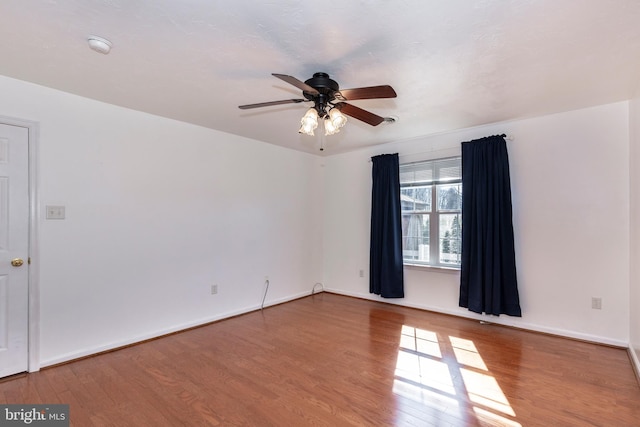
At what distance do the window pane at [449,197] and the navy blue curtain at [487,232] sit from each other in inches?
7.6

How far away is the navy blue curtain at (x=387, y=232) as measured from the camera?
4.66 m

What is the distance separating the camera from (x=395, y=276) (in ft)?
15.3

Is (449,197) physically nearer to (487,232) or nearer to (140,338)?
(487,232)

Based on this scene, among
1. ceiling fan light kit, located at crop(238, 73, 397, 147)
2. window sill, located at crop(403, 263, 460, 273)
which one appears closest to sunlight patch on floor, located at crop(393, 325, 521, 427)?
window sill, located at crop(403, 263, 460, 273)

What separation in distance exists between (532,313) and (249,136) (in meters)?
4.31

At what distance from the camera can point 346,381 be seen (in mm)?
2521

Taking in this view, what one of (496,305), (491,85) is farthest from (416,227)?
(491,85)

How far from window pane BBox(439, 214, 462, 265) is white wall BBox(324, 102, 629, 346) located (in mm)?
252

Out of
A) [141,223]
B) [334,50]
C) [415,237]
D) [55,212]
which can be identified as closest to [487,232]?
[415,237]

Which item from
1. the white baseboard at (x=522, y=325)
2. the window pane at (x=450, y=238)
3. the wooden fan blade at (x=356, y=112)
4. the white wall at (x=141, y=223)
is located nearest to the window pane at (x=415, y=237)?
the window pane at (x=450, y=238)

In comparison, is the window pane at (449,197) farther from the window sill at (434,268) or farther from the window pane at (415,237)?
the window sill at (434,268)

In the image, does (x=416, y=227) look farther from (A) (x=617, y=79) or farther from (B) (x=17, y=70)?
(B) (x=17, y=70)

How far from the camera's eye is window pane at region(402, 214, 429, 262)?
14.9 ft

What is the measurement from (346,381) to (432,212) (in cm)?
280
